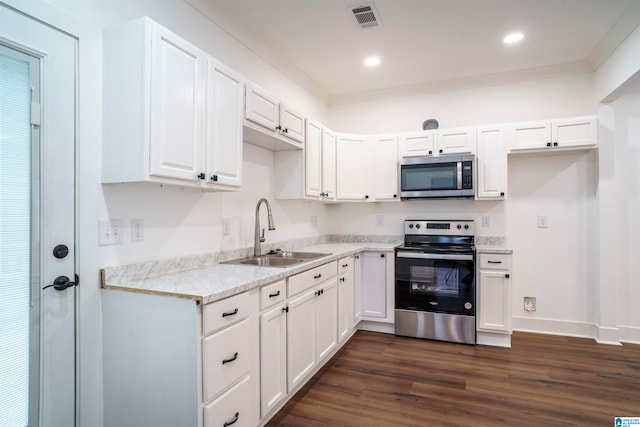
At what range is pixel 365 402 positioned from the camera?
2316 mm

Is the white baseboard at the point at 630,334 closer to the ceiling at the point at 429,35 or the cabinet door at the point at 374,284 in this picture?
the cabinet door at the point at 374,284

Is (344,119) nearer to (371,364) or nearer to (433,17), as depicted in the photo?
(433,17)

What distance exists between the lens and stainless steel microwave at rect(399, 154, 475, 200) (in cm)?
354

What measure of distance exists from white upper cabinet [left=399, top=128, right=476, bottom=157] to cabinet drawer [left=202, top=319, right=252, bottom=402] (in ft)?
9.05

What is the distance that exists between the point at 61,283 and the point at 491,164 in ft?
11.9

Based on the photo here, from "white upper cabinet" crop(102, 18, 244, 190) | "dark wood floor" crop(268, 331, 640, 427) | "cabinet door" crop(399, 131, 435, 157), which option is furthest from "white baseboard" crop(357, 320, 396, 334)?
"white upper cabinet" crop(102, 18, 244, 190)

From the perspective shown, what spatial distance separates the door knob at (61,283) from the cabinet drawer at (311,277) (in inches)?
45.1

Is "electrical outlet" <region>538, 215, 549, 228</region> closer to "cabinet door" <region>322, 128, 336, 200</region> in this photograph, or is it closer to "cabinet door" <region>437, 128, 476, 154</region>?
"cabinet door" <region>437, 128, 476, 154</region>

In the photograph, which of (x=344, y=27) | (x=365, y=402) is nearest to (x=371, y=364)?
(x=365, y=402)

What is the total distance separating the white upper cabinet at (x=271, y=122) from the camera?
7.76 feet

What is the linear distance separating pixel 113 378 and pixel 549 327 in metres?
3.98

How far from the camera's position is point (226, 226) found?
2607 mm

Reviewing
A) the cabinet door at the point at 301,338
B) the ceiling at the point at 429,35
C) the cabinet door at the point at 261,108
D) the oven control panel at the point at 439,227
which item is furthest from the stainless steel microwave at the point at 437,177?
the cabinet door at the point at 301,338

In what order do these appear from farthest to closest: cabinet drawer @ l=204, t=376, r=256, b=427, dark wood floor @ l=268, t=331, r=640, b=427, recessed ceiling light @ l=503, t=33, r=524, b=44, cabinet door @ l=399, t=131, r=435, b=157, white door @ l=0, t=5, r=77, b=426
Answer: cabinet door @ l=399, t=131, r=435, b=157, recessed ceiling light @ l=503, t=33, r=524, b=44, dark wood floor @ l=268, t=331, r=640, b=427, cabinet drawer @ l=204, t=376, r=256, b=427, white door @ l=0, t=5, r=77, b=426
